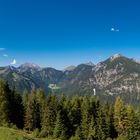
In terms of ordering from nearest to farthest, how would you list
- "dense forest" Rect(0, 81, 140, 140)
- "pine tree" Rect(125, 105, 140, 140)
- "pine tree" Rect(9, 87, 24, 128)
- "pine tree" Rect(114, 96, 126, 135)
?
1. "dense forest" Rect(0, 81, 140, 140)
2. "pine tree" Rect(125, 105, 140, 140)
3. "pine tree" Rect(9, 87, 24, 128)
4. "pine tree" Rect(114, 96, 126, 135)

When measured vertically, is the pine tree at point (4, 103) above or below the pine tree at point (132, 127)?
above

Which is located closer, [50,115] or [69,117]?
[50,115]

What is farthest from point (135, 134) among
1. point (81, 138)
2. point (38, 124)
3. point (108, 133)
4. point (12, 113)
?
point (12, 113)

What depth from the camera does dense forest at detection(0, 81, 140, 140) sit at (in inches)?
4149

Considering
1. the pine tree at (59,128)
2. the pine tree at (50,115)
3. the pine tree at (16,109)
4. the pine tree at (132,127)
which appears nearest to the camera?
the pine tree at (59,128)

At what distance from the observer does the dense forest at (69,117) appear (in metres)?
105

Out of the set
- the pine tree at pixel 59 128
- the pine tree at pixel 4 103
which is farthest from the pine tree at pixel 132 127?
the pine tree at pixel 4 103

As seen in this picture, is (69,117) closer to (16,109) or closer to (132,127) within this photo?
(16,109)

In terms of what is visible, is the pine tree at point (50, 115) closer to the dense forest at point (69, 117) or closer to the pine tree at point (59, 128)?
the dense forest at point (69, 117)

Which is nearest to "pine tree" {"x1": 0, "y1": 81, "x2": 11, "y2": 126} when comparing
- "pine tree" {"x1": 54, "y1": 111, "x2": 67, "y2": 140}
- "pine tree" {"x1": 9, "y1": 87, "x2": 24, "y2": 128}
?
"pine tree" {"x1": 9, "y1": 87, "x2": 24, "y2": 128}

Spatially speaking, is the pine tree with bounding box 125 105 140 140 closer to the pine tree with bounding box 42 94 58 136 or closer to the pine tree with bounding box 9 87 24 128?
the pine tree with bounding box 42 94 58 136

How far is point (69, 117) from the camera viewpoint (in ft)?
364

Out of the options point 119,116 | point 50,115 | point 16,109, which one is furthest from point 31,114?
point 119,116

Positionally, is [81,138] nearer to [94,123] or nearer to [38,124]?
[94,123]
